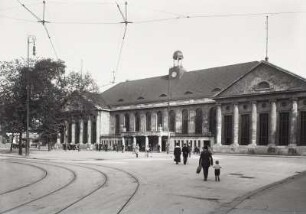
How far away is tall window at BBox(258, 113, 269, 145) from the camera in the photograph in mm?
49125

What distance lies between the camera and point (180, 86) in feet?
216

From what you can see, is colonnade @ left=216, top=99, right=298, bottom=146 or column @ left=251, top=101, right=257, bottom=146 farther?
column @ left=251, top=101, right=257, bottom=146

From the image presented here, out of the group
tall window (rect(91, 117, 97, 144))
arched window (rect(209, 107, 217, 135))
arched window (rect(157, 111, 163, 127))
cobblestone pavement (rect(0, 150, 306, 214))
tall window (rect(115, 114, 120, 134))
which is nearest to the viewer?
cobblestone pavement (rect(0, 150, 306, 214))

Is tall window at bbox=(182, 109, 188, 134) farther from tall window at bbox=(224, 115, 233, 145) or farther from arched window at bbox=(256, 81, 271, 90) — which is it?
arched window at bbox=(256, 81, 271, 90)

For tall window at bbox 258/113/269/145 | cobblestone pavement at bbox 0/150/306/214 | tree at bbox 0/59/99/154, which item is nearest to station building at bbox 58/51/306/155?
tall window at bbox 258/113/269/145

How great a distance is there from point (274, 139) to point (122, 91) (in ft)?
118

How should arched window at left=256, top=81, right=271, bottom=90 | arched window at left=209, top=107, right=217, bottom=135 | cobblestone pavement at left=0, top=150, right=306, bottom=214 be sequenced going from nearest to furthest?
1. cobblestone pavement at left=0, top=150, right=306, bottom=214
2. arched window at left=256, top=81, right=271, bottom=90
3. arched window at left=209, top=107, right=217, bottom=135

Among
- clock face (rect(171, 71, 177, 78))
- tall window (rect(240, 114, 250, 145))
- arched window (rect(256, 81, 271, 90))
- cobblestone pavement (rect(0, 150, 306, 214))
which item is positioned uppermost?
clock face (rect(171, 71, 177, 78))

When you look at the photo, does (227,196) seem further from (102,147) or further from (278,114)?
(102,147)

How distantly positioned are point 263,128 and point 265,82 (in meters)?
5.76

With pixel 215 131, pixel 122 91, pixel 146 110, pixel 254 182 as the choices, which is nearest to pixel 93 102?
pixel 146 110

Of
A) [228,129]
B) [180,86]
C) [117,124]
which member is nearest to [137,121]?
[117,124]

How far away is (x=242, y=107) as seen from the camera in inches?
2036

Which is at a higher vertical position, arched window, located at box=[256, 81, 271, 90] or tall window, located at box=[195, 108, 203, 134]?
arched window, located at box=[256, 81, 271, 90]
